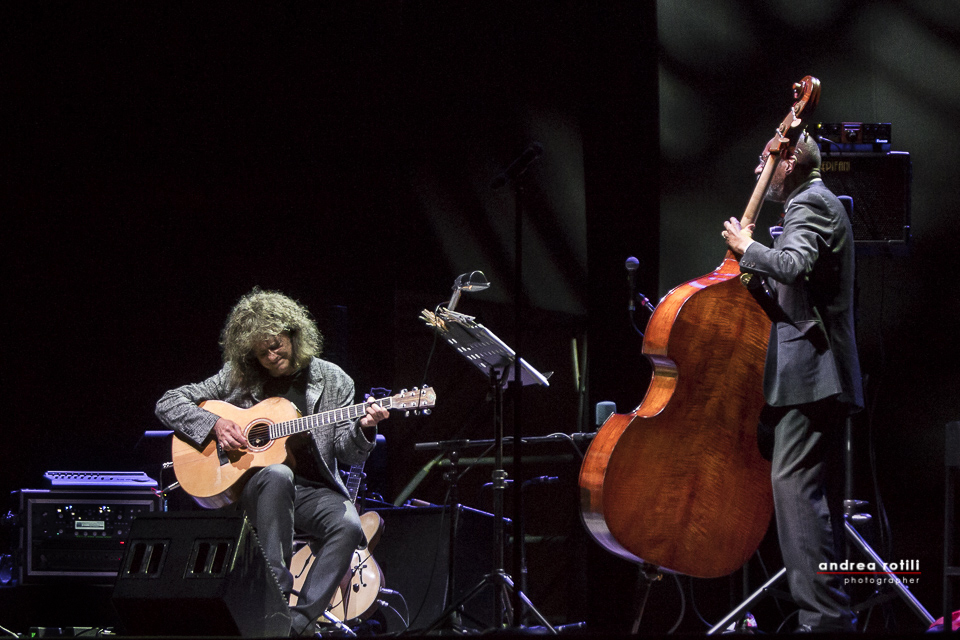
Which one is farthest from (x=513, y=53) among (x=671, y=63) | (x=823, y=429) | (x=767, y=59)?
(x=823, y=429)

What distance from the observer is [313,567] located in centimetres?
427

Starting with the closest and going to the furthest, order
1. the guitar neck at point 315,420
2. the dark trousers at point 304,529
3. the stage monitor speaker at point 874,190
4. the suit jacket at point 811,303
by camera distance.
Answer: the suit jacket at point 811,303 → the dark trousers at point 304,529 → the stage monitor speaker at point 874,190 → the guitar neck at point 315,420

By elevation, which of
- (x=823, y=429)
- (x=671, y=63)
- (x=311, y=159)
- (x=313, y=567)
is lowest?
(x=313, y=567)

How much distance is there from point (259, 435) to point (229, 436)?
154mm

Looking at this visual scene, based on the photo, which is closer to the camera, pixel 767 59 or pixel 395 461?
pixel 767 59

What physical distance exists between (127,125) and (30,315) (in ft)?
4.45

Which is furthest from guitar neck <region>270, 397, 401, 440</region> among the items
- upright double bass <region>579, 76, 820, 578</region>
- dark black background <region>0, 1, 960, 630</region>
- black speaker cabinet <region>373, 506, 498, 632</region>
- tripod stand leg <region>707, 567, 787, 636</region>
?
tripod stand leg <region>707, 567, 787, 636</region>

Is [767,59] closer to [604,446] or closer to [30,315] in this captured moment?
[604,446]

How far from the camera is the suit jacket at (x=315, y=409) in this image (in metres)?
4.52

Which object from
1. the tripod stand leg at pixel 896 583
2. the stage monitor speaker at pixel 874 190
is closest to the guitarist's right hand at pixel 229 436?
the tripod stand leg at pixel 896 583

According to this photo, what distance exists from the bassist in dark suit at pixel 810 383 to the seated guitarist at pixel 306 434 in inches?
76.2

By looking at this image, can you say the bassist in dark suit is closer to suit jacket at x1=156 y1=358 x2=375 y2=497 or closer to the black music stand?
the black music stand

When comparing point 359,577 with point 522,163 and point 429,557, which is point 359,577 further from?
point 522,163

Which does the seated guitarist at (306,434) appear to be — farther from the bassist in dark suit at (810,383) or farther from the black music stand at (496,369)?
the bassist in dark suit at (810,383)
